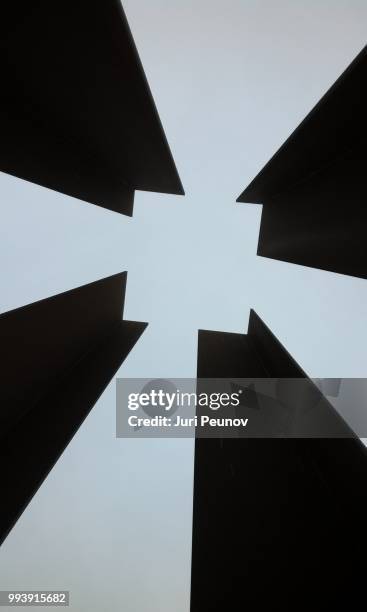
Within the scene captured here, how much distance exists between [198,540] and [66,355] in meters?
4.63

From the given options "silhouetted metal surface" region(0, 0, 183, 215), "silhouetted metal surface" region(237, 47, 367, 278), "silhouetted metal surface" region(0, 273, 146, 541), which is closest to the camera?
"silhouetted metal surface" region(0, 0, 183, 215)

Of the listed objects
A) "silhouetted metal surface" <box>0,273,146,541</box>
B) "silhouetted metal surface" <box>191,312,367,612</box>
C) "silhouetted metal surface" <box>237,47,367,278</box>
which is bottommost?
"silhouetted metal surface" <box>191,312,367,612</box>

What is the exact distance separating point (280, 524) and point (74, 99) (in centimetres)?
725

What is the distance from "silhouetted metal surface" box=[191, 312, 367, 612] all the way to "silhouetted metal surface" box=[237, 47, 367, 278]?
2190 mm

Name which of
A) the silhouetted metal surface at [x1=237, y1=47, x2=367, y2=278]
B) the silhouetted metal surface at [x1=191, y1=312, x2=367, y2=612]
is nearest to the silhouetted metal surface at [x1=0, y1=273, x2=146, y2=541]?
the silhouetted metal surface at [x1=191, y1=312, x2=367, y2=612]

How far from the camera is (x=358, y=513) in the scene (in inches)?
156

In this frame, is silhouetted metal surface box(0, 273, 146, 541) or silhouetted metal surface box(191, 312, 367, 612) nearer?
silhouetted metal surface box(191, 312, 367, 612)

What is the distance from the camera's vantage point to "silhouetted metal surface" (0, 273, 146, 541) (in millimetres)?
4820

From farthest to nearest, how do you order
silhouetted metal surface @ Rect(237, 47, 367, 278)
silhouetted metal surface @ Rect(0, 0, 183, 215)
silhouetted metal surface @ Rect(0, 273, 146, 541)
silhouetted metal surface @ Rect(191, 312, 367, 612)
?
silhouetted metal surface @ Rect(0, 273, 146, 541), silhouetted metal surface @ Rect(237, 47, 367, 278), silhouetted metal surface @ Rect(0, 0, 183, 215), silhouetted metal surface @ Rect(191, 312, 367, 612)

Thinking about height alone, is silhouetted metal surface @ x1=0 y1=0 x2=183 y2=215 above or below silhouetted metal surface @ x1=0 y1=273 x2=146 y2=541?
above

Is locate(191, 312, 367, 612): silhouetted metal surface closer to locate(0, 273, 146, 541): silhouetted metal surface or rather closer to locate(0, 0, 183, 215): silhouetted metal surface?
locate(0, 273, 146, 541): silhouetted metal surface

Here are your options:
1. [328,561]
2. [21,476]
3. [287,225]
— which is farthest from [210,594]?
[287,225]

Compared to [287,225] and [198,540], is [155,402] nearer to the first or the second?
[198,540]

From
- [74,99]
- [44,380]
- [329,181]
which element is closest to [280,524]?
[44,380]
